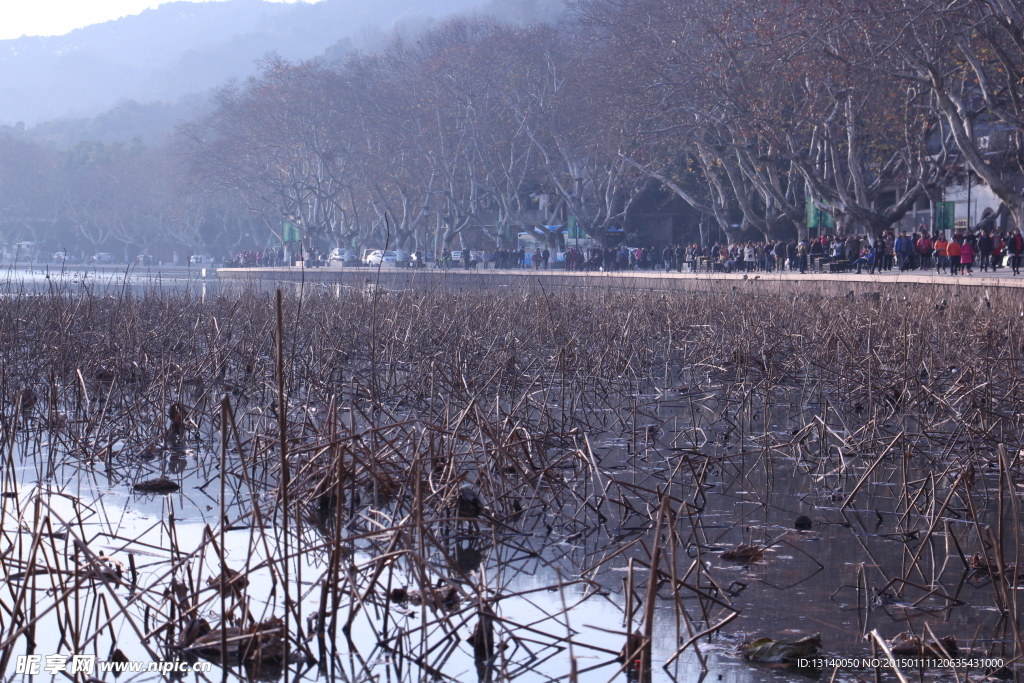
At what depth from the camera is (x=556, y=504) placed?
513cm

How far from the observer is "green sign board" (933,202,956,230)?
115ft

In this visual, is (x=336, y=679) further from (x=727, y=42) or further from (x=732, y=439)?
(x=727, y=42)

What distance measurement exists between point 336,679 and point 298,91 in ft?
144

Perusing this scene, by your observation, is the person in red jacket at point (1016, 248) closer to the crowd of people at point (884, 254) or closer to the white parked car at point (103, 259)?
the crowd of people at point (884, 254)

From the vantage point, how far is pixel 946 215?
36875 mm

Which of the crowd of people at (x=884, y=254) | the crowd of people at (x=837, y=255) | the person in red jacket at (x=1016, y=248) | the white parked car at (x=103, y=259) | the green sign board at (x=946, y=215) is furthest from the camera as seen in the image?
the white parked car at (x=103, y=259)

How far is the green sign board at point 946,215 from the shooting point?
34906 millimetres

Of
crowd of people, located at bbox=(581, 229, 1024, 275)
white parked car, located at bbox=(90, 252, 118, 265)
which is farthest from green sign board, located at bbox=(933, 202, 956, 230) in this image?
white parked car, located at bbox=(90, 252, 118, 265)

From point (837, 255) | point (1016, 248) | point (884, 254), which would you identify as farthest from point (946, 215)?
point (1016, 248)

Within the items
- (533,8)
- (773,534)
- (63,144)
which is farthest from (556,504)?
(63,144)

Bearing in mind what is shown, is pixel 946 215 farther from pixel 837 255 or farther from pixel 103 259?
pixel 103 259

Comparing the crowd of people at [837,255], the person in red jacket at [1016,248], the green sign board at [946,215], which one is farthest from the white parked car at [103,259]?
the person in red jacket at [1016,248]

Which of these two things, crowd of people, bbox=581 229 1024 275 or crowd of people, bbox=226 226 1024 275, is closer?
crowd of people, bbox=581 229 1024 275

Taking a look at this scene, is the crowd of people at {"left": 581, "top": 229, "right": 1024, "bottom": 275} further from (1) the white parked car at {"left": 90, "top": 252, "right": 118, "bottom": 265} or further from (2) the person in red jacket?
(1) the white parked car at {"left": 90, "top": 252, "right": 118, "bottom": 265}
